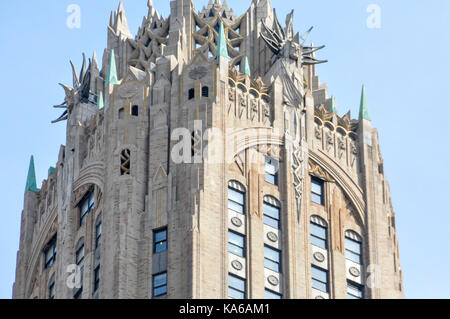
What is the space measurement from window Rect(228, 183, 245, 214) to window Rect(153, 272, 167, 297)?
5825mm

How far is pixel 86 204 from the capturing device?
12462 cm

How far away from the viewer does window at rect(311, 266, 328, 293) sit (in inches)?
4732

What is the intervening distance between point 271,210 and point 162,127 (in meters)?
7.39

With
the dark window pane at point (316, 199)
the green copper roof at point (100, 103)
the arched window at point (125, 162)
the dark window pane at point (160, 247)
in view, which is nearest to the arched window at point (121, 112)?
the arched window at point (125, 162)

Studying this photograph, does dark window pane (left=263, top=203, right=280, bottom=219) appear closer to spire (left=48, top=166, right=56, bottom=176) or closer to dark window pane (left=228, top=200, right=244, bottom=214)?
dark window pane (left=228, top=200, right=244, bottom=214)

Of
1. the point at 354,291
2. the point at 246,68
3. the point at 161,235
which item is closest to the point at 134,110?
the point at 246,68

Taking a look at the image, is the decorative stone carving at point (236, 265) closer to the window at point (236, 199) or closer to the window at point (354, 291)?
the window at point (236, 199)

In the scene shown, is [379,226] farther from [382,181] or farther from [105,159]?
[105,159]

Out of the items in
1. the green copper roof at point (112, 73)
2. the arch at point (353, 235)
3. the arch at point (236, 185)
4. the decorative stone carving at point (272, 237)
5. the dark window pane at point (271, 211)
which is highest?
the green copper roof at point (112, 73)

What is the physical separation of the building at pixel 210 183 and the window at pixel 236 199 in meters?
0.08

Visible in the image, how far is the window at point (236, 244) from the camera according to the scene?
117562 millimetres

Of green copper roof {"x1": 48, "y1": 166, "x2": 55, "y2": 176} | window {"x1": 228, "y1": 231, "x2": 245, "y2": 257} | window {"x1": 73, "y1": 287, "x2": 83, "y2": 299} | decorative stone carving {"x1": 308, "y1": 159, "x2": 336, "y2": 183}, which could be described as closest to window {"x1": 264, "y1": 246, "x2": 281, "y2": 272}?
window {"x1": 228, "y1": 231, "x2": 245, "y2": 257}
